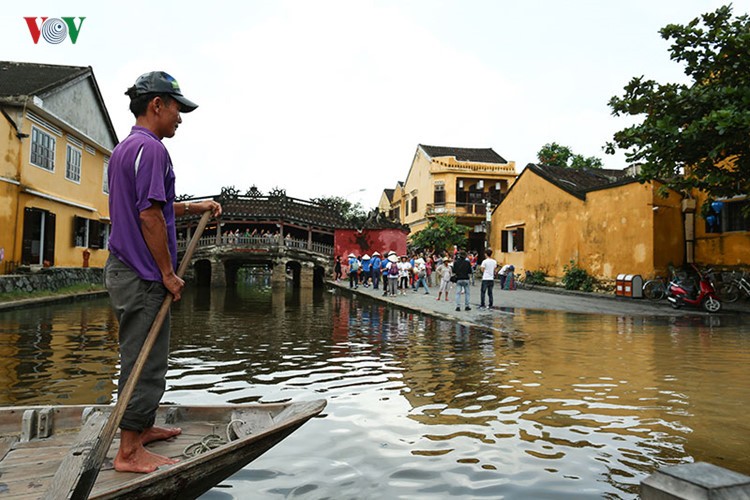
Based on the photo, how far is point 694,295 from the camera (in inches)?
607

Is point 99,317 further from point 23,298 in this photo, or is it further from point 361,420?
point 361,420

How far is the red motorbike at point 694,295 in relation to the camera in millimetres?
14945

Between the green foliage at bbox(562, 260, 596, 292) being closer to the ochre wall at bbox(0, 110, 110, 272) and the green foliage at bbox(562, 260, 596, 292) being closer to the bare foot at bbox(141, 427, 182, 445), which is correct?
the ochre wall at bbox(0, 110, 110, 272)

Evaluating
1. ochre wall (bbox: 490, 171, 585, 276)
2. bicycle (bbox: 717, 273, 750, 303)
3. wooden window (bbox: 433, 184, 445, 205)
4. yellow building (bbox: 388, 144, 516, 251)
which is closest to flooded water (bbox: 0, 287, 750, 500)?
bicycle (bbox: 717, 273, 750, 303)

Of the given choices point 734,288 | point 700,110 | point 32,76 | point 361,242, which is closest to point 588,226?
point 734,288

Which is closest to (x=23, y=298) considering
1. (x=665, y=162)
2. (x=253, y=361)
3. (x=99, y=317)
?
(x=99, y=317)

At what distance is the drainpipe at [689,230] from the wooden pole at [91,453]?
64.9 feet

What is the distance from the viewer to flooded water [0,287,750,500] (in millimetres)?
3504

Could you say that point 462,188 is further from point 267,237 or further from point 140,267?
point 140,267

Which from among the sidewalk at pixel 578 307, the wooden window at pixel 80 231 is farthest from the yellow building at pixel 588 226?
the wooden window at pixel 80 231

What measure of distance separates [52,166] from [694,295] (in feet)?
67.5

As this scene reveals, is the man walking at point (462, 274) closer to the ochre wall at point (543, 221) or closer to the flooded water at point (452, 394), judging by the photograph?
the flooded water at point (452, 394)

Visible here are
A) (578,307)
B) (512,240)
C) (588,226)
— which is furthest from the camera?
(512,240)

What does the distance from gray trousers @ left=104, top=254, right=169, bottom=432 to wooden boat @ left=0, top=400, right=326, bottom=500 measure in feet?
1.08
